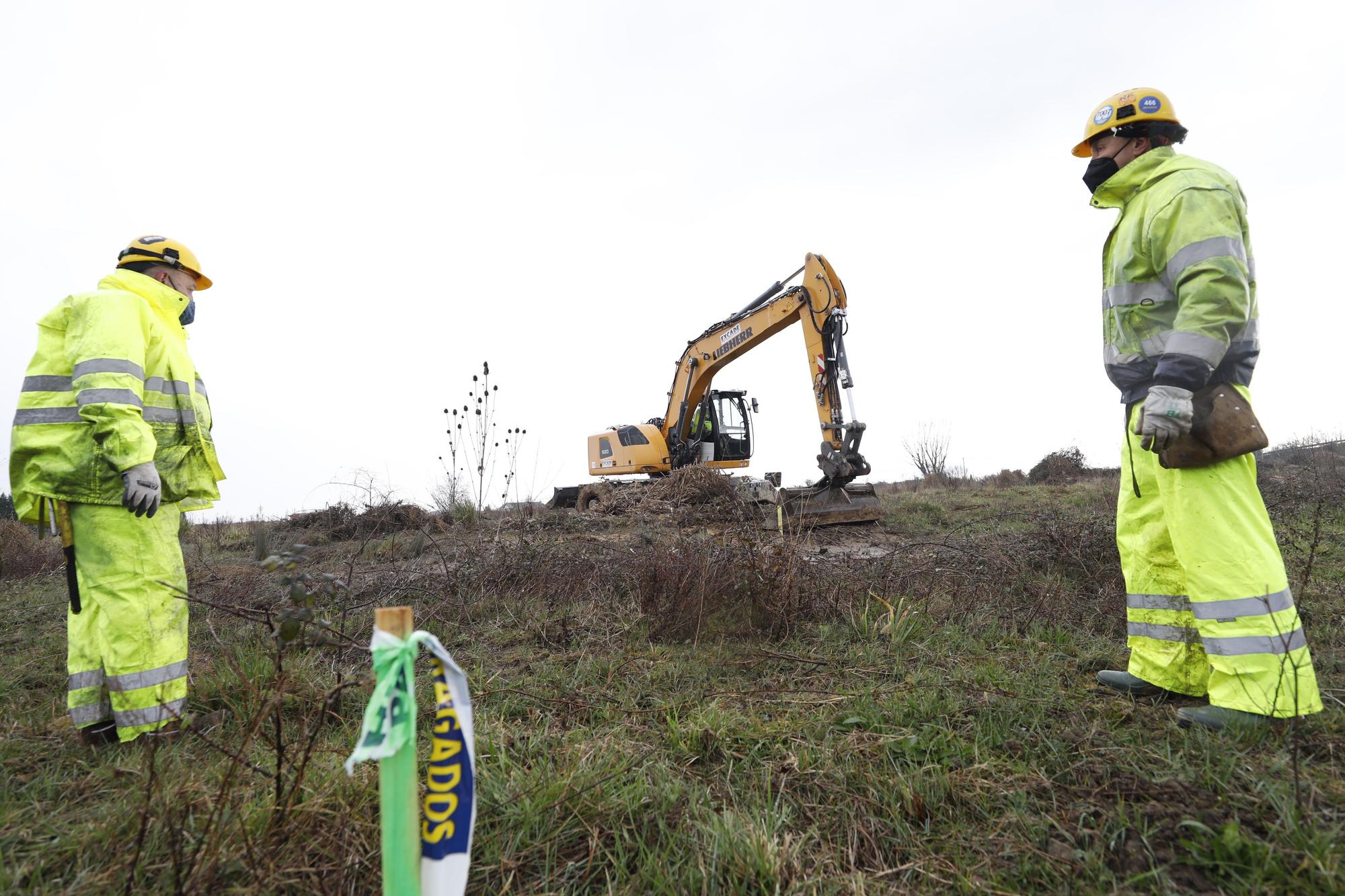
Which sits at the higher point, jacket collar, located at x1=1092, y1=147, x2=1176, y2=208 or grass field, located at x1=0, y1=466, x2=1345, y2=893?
jacket collar, located at x1=1092, y1=147, x2=1176, y2=208

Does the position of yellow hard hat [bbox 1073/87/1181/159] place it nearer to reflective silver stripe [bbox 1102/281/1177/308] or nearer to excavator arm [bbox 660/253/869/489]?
reflective silver stripe [bbox 1102/281/1177/308]

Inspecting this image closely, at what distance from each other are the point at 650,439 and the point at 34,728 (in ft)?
36.0

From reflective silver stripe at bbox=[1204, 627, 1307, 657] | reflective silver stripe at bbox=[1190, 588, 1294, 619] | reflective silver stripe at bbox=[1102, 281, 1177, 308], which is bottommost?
reflective silver stripe at bbox=[1204, 627, 1307, 657]

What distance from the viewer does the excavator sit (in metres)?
8.72

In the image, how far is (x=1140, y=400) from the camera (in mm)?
2678

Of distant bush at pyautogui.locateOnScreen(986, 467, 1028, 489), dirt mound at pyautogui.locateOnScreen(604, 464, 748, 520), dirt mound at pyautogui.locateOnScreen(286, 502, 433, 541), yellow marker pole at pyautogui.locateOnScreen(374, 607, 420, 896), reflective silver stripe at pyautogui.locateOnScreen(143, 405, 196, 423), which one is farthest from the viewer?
distant bush at pyautogui.locateOnScreen(986, 467, 1028, 489)

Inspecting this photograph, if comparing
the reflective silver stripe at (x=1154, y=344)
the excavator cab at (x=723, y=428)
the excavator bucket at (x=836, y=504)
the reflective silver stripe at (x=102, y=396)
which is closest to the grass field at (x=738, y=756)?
the reflective silver stripe at (x=1154, y=344)

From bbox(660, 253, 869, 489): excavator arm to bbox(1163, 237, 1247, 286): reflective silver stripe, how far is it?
5.97 m

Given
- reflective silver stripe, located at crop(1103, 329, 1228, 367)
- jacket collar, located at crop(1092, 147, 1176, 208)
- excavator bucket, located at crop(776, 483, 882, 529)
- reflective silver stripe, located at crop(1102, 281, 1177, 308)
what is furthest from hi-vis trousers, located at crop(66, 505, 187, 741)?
excavator bucket, located at crop(776, 483, 882, 529)

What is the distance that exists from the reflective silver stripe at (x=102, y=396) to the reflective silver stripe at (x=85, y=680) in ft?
3.54

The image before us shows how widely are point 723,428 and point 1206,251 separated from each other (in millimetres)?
10807

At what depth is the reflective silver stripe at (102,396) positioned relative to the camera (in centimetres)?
258

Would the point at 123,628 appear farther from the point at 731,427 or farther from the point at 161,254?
the point at 731,427

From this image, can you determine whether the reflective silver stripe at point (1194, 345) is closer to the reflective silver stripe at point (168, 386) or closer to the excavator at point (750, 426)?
the excavator at point (750, 426)
